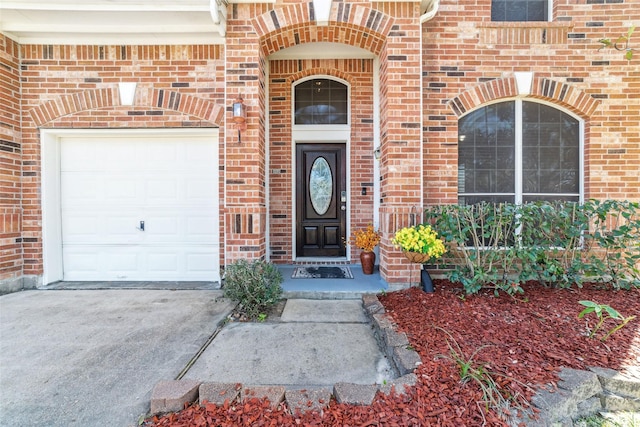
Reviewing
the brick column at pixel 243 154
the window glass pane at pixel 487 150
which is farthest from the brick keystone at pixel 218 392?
the window glass pane at pixel 487 150

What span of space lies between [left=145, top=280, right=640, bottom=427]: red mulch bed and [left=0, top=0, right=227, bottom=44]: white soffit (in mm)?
3853

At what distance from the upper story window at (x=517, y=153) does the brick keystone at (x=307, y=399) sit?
3294 mm

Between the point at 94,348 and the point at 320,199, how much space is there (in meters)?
3.43

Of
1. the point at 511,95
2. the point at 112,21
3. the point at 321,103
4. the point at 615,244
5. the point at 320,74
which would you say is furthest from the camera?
the point at 321,103

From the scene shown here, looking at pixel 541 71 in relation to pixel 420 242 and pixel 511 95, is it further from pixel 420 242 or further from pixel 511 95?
pixel 420 242

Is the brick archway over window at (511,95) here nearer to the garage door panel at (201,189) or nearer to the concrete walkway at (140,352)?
the concrete walkway at (140,352)

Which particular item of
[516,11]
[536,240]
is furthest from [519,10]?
[536,240]

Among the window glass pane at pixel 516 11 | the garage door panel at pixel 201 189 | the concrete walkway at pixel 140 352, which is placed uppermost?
the window glass pane at pixel 516 11

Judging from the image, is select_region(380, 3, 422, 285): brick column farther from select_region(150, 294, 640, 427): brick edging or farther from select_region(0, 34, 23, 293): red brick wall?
select_region(0, 34, 23, 293): red brick wall

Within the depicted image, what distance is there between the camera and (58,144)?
4352 mm

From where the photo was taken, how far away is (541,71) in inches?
157

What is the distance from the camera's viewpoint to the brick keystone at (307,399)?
1705 mm

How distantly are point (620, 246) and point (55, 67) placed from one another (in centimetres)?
775

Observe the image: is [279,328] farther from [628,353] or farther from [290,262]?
[628,353]
